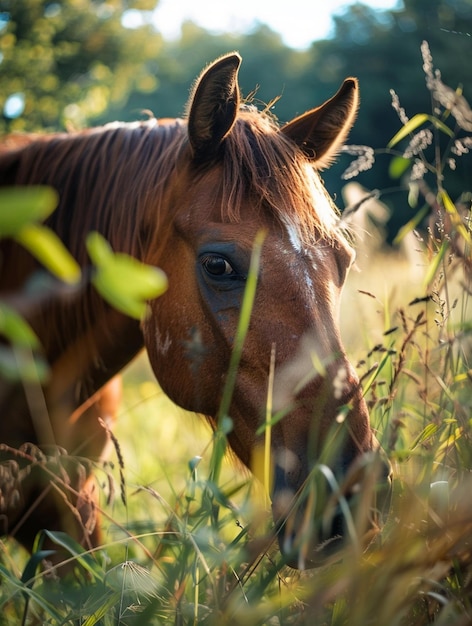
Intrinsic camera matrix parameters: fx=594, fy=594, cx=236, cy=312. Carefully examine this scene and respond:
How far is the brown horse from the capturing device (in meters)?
1.70

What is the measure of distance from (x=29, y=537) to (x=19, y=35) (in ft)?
15.1

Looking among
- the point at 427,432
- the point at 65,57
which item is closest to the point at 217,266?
the point at 427,432

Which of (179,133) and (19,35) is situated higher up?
(19,35)

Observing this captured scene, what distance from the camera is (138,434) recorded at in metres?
4.94

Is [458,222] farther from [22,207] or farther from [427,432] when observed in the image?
[22,207]

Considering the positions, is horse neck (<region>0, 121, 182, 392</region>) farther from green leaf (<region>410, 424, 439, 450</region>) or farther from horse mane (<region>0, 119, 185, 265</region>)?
green leaf (<region>410, 424, 439, 450</region>)

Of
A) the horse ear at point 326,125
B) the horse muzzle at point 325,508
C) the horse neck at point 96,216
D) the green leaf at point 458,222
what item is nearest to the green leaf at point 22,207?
the horse muzzle at point 325,508

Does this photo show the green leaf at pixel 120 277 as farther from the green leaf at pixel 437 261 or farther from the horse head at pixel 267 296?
the green leaf at pixel 437 261

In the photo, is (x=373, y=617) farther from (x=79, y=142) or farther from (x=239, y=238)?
(x=79, y=142)

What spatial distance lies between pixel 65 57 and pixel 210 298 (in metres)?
5.56

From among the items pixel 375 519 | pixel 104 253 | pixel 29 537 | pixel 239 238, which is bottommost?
pixel 29 537

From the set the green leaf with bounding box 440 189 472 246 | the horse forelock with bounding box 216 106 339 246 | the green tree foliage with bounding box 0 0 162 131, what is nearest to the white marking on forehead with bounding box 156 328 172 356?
the horse forelock with bounding box 216 106 339 246

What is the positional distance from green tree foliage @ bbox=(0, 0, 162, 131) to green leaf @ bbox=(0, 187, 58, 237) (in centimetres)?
434

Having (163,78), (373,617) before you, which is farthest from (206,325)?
(163,78)
